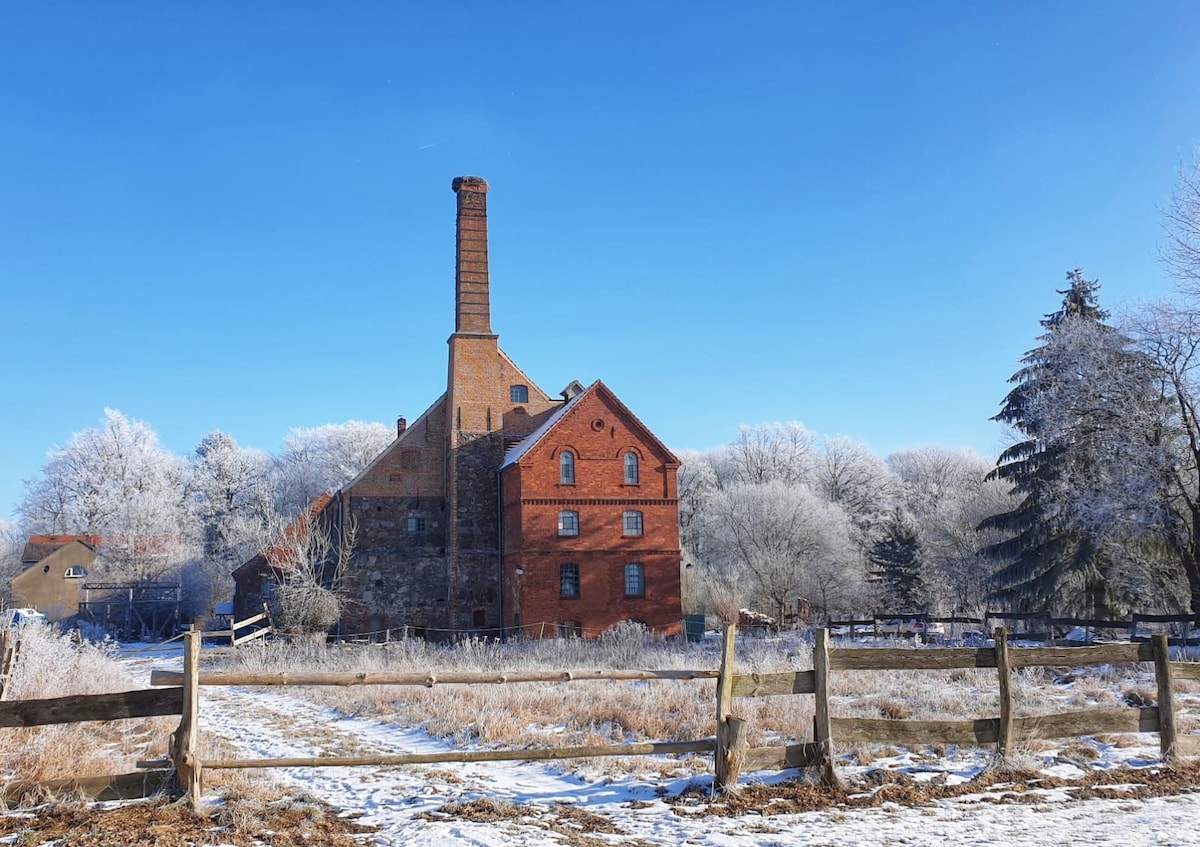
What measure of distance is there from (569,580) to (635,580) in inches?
99.8

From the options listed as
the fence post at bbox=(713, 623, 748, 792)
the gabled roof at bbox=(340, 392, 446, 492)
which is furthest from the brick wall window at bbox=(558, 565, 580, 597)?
the fence post at bbox=(713, 623, 748, 792)

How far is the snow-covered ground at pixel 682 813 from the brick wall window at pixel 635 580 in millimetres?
23770

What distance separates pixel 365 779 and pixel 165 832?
2.83 meters

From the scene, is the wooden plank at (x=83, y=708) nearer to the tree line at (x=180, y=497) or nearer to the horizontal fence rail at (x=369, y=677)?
the horizontal fence rail at (x=369, y=677)

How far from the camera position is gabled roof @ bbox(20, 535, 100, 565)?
5509cm

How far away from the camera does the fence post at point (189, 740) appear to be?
789 cm

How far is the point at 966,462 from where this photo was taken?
6950cm

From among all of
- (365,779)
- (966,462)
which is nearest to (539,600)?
(365,779)

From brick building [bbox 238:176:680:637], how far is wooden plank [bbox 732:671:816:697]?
24566 mm

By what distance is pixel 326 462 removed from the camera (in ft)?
234

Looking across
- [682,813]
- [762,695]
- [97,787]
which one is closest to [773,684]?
[762,695]

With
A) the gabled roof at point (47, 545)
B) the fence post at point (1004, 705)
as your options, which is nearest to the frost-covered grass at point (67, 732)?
the fence post at point (1004, 705)

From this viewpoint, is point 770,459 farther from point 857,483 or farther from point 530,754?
point 530,754

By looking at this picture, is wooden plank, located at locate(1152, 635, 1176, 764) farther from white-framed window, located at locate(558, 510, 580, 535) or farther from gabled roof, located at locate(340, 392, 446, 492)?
gabled roof, located at locate(340, 392, 446, 492)
